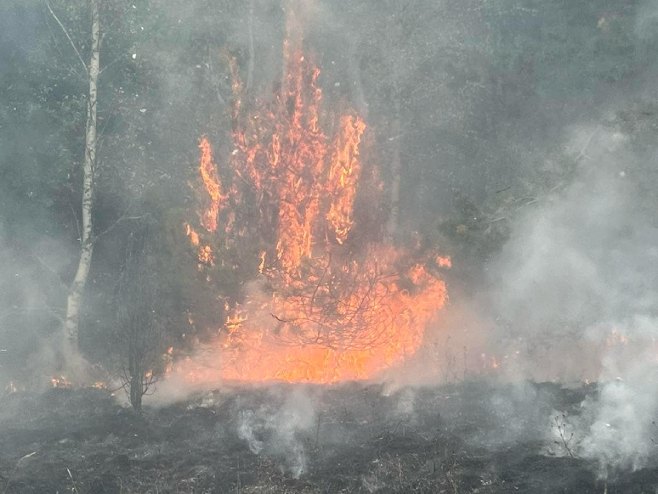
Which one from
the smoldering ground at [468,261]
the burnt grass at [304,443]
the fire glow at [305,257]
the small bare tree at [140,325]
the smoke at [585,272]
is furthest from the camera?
the smoke at [585,272]

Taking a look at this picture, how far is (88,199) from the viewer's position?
12.4 metres

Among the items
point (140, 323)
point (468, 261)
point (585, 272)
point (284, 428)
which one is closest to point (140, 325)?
point (140, 323)

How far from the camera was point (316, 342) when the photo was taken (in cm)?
1181

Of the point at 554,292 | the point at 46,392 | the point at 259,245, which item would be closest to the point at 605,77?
the point at 554,292

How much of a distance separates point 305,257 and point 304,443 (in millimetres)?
4696

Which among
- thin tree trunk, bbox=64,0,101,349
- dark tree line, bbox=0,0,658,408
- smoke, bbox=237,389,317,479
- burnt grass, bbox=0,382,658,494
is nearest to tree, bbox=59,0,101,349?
thin tree trunk, bbox=64,0,101,349

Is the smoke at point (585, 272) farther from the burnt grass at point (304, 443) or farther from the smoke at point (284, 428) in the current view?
the smoke at point (284, 428)

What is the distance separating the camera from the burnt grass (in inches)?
330

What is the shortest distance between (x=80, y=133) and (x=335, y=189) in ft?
19.0

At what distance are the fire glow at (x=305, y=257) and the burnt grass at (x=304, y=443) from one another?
113 cm

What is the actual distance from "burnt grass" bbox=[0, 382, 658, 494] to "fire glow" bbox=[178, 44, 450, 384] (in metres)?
1.13

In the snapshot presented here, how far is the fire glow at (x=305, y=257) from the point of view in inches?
467

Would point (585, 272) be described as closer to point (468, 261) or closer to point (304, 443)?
point (468, 261)

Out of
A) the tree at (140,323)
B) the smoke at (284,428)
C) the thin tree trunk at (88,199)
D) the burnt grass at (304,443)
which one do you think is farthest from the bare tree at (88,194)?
the smoke at (284,428)
